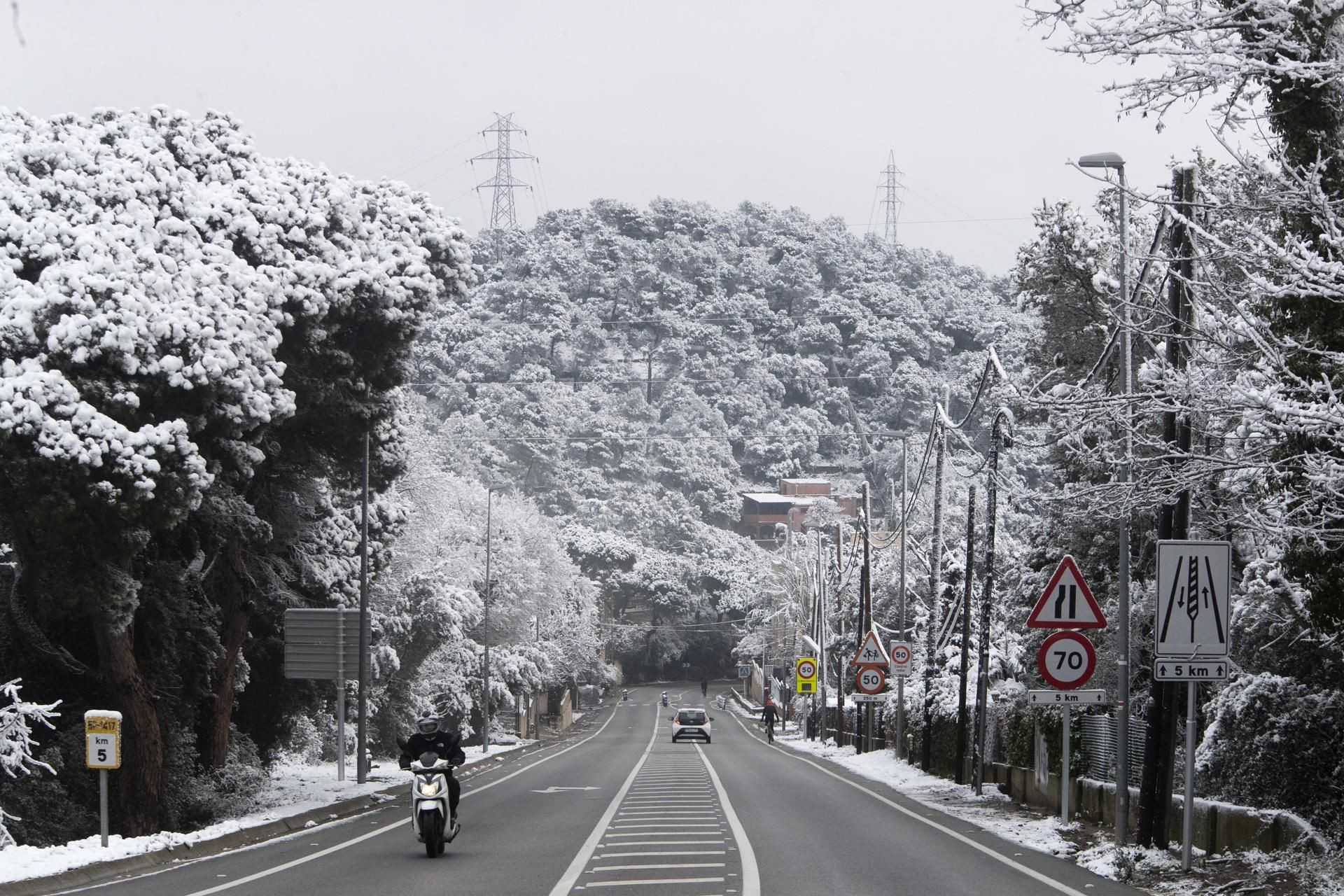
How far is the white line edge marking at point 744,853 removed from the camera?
42.7 feet

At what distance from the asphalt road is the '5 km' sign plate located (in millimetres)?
1867

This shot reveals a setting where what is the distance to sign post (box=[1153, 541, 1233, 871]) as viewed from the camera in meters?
14.1

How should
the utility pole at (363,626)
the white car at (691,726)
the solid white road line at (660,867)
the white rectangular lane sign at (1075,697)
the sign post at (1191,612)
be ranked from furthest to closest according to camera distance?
the white car at (691,726)
the utility pole at (363,626)
the white rectangular lane sign at (1075,697)
the solid white road line at (660,867)
the sign post at (1191,612)

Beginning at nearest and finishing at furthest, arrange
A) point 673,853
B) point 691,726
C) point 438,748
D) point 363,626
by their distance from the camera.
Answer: point 673,853
point 438,748
point 363,626
point 691,726

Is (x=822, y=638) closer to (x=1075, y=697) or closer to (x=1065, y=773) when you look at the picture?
(x=1065, y=773)

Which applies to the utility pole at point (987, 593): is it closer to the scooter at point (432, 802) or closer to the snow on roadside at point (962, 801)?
the snow on roadside at point (962, 801)

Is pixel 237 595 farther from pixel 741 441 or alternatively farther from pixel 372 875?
pixel 741 441

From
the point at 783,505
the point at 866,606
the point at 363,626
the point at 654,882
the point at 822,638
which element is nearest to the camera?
the point at 654,882

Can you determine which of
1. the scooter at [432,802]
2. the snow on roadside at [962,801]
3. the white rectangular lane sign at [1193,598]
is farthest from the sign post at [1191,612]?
the scooter at [432,802]

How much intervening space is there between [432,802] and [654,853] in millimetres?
2335

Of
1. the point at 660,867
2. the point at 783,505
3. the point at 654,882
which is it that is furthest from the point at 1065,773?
the point at 783,505

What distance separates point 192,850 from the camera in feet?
57.1

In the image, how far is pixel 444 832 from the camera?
16.3 metres

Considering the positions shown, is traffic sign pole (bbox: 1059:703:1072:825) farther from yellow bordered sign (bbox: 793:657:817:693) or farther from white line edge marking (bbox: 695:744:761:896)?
yellow bordered sign (bbox: 793:657:817:693)
